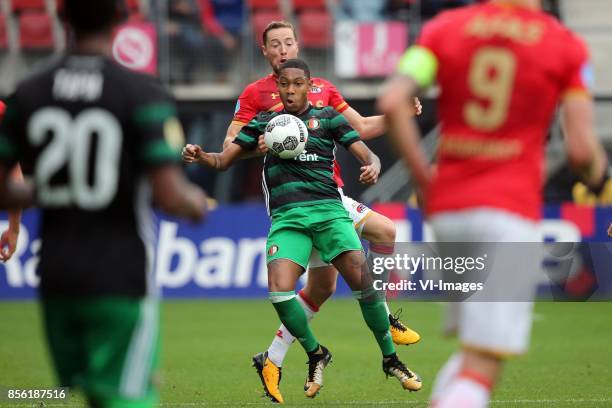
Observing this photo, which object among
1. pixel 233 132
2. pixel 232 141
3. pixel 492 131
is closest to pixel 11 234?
pixel 232 141

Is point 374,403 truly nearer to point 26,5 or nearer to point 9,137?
point 9,137

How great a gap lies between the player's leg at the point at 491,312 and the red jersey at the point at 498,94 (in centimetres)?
8

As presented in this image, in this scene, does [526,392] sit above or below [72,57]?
below

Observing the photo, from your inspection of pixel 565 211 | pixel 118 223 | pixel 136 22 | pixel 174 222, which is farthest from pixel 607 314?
pixel 118 223

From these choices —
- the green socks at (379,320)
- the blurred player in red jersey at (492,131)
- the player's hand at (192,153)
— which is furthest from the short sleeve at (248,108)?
the blurred player in red jersey at (492,131)

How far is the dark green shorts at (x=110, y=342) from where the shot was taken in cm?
432

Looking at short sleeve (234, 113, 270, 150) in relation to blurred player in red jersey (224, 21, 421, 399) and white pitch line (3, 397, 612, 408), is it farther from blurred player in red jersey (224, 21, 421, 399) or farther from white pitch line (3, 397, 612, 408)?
white pitch line (3, 397, 612, 408)

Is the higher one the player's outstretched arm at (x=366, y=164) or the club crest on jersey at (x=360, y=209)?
the player's outstretched arm at (x=366, y=164)

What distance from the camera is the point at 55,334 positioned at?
14.5ft

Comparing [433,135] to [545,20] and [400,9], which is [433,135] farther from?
[545,20]

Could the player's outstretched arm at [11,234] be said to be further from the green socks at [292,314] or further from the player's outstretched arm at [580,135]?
the player's outstretched arm at [580,135]

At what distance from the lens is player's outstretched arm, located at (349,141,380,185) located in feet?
27.5

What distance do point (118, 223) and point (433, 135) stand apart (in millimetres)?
18623

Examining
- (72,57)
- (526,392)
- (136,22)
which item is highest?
(72,57)
